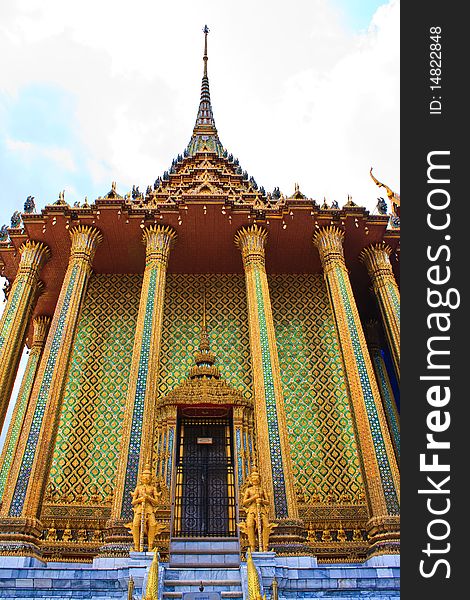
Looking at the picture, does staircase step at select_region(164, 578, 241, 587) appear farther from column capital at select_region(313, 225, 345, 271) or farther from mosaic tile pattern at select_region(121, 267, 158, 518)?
column capital at select_region(313, 225, 345, 271)

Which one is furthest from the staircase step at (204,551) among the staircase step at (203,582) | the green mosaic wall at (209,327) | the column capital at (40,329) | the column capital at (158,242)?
the column capital at (40,329)

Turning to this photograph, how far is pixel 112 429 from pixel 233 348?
11.3 feet

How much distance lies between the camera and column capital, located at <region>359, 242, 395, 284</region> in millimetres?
13836

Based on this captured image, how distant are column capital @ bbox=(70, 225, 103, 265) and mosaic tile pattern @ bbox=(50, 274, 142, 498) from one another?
1.78m

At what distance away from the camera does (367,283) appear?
A: 1548 centimetres

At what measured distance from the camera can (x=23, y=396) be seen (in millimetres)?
14414

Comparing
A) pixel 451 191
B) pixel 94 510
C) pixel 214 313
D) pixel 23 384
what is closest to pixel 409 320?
pixel 451 191

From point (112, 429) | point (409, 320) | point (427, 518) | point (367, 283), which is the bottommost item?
point (427, 518)

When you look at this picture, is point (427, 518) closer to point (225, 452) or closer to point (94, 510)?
point (225, 452)

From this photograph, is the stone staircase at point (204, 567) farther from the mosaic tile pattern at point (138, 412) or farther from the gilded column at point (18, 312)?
the gilded column at point (18, 312)

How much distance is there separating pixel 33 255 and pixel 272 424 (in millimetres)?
7157

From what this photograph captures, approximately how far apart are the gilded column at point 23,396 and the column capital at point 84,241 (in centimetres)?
406

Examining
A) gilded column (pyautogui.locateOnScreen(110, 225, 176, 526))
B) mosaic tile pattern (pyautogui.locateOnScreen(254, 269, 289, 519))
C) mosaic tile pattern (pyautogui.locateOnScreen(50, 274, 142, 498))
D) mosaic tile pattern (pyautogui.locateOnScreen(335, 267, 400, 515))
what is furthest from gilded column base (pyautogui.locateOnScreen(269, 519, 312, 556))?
mosaic tile pattern (pyautogui.locateOnScreen(50, 274, 142, 498))

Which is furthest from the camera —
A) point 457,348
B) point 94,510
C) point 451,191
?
point 94,510
